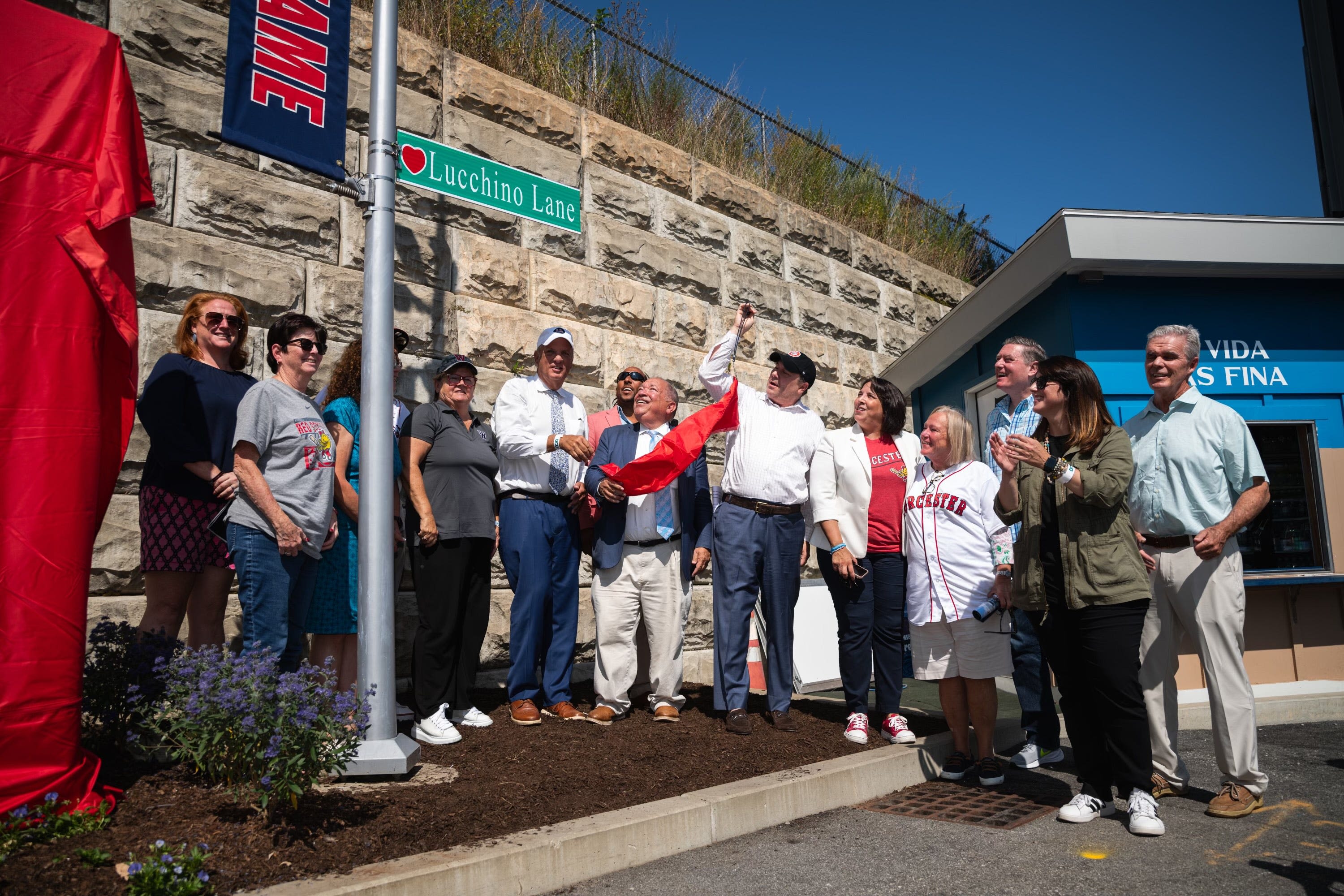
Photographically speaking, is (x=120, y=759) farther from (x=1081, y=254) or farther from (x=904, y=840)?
(x=1081, y=254)

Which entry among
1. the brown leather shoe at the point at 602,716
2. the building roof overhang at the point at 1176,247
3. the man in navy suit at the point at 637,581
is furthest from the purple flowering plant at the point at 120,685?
the building roof overhang at the point at 1176,247

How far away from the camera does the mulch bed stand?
2781 mm

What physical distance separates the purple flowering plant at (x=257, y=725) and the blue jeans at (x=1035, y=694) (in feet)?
12.4

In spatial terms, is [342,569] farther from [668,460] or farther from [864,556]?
[864,556]

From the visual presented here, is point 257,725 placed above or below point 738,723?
above

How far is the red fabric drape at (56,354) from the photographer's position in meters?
3.01

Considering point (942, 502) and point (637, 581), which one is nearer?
point (942, 502)

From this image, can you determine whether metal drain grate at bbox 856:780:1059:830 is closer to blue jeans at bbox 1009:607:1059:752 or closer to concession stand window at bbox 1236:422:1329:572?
blue jeans at bbox 1009:607:1059:752

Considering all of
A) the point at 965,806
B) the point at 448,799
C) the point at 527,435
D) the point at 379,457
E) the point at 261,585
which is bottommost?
the point at 965,806

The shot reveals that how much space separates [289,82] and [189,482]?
199 cm

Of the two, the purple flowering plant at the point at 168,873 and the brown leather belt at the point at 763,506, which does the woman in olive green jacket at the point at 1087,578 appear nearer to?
the brown leather belt at the point at 763,506

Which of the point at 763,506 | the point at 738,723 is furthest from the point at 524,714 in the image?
the point at 763,506

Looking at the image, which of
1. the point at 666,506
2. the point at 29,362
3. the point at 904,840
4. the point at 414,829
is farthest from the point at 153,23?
the point at 904,840

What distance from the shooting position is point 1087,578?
4.02 metres
